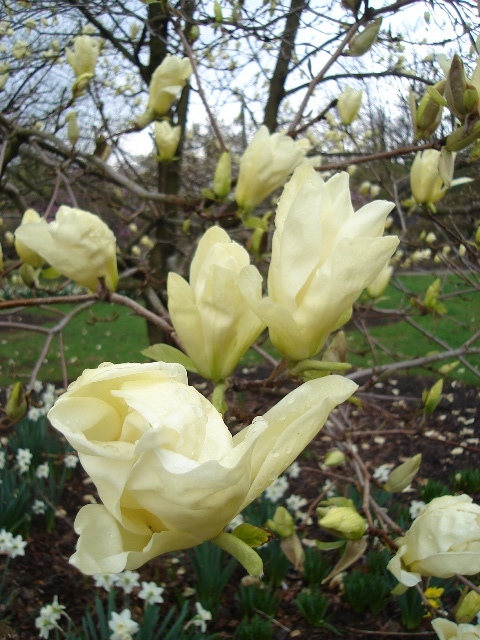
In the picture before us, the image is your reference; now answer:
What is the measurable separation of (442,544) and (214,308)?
39 centimetres

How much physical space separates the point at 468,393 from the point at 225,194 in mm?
5025

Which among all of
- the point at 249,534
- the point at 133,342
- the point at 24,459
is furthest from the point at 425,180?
the point at 133,342

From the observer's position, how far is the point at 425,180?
59.6 inches

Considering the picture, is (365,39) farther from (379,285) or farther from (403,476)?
(403,476)

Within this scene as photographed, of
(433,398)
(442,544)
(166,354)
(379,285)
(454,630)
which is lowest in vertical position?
(454,630)

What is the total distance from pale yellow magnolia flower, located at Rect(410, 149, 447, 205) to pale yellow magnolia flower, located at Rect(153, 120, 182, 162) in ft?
2.09

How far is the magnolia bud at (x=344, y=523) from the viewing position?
2.84ft

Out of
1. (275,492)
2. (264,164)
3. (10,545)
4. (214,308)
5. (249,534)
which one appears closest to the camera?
(249,534)

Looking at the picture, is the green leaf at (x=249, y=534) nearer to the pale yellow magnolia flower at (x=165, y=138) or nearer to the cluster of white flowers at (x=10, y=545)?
the pale yellow magnolia flower at (x=165, y=138)

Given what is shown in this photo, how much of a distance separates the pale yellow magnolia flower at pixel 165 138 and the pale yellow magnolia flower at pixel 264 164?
57 cm

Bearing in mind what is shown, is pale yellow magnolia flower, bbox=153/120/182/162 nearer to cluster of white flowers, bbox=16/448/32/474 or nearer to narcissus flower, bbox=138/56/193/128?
narcissus flower, bbox=138/56/193/128

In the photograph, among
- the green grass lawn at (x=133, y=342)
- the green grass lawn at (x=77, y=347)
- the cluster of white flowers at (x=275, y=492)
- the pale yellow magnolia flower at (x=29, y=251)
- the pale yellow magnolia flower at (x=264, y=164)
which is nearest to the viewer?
the pale yellow magnolia flower at (x=264, y=164)

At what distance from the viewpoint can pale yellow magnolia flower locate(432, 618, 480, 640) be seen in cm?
84

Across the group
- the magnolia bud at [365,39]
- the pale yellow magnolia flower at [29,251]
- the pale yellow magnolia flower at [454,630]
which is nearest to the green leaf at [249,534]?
the pale yellow magnolia flower at [454,630]
